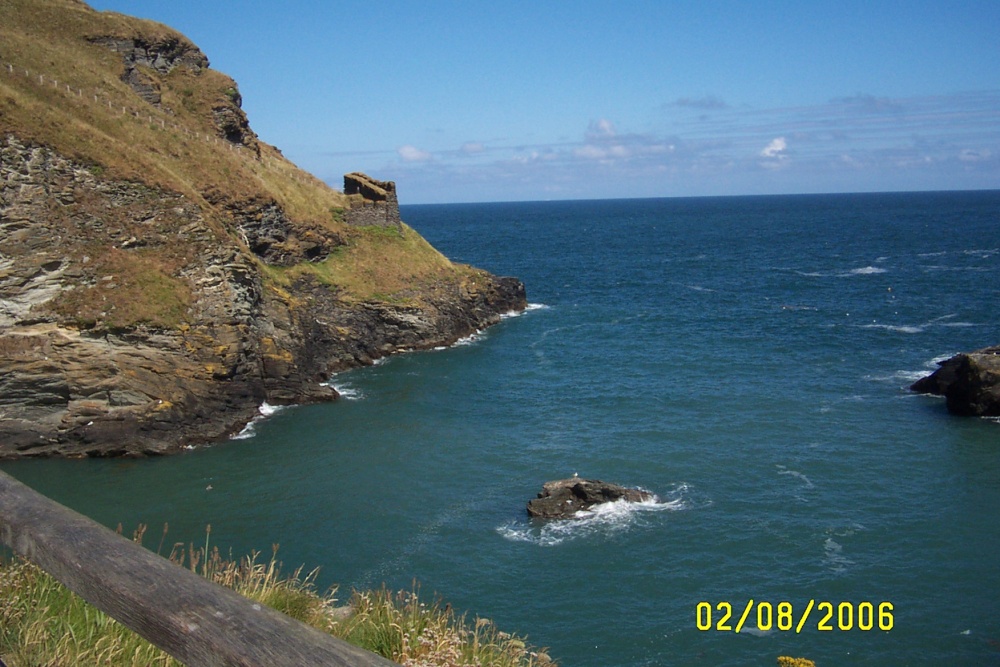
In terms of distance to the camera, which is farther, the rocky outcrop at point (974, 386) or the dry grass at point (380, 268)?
the dry grass at point (380, 268)

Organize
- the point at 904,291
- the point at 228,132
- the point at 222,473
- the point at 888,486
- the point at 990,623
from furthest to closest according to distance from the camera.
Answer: the point at 904,291
the point at 228,132
the point at 222,473
the point at 888,486
the point at 990,623

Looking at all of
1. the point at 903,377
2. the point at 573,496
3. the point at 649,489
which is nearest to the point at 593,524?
the point at 573,496

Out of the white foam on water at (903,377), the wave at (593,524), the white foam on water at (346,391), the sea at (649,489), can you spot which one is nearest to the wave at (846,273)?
the sea at (649,489)

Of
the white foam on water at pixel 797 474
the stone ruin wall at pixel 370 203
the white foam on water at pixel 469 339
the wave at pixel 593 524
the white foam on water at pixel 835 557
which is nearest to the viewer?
the white foam on water at pixel 835 557

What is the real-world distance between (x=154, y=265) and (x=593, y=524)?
98.9ft

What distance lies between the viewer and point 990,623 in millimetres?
26781

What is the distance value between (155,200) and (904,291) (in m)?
76.5

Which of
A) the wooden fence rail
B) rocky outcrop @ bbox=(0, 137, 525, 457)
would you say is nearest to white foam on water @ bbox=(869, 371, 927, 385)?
rocky outcrop @ bbox=(0, 137, 525, 457)

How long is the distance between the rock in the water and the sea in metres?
0.64

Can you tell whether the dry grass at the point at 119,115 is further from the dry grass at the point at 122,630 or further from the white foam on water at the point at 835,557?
the dry grass at the point at 122,630

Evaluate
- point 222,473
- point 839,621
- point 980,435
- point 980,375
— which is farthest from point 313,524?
point 980,375

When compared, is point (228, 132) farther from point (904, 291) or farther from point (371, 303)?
point (904, 291)
